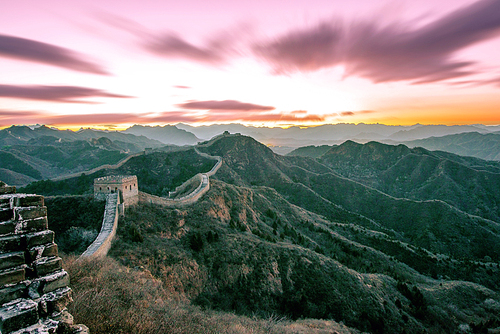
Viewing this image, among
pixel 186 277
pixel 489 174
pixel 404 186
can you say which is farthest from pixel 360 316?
pixel 489 174

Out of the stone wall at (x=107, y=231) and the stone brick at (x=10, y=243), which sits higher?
the stone brick at (x=10, y=243)

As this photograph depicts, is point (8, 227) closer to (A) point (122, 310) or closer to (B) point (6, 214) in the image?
(B) point (6, 214)

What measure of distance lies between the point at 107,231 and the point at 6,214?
17.2 m

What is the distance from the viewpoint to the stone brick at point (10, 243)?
481cm

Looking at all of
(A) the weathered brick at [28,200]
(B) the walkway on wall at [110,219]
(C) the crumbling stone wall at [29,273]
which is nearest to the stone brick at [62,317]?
(C) the crumbling stone wall at [29,273]

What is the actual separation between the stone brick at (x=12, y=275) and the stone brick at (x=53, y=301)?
623mm

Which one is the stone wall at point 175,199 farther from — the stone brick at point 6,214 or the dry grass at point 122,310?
the stone brick at point 6,214

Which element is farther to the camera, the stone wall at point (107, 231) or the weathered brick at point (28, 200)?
the stone wall at point (107, 231)

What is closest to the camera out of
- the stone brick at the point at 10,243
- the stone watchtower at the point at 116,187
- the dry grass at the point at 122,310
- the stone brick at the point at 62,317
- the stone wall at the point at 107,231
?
the stone brick at the point at 10,243

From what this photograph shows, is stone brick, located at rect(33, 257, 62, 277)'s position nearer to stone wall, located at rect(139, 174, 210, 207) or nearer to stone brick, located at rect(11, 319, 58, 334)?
stone brick, located at rect(11, 319, 58, 334)

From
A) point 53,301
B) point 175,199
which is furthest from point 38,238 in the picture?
point 175,199

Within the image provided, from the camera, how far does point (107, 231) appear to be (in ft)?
65.4

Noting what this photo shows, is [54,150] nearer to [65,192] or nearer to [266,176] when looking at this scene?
[65,192]

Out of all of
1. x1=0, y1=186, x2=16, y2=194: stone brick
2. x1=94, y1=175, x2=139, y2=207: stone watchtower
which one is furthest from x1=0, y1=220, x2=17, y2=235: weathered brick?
x1=94, y1=175, x2=139, y2=207: stone watchtower
